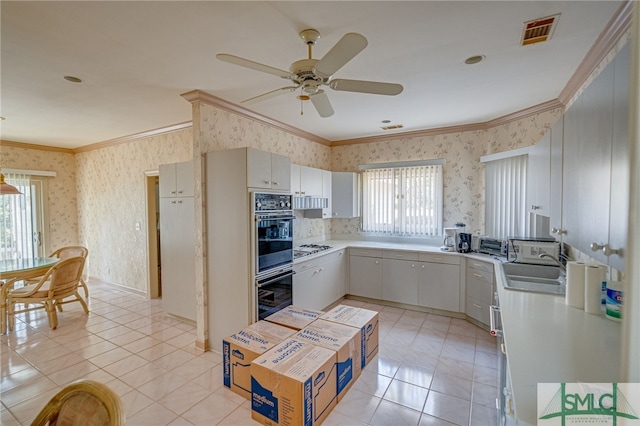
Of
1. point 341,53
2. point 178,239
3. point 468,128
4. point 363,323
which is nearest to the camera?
point 341,53

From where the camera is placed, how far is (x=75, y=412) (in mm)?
979

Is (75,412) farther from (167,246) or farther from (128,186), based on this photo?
(128,186)

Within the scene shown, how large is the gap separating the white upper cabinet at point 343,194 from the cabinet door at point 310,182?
461mm

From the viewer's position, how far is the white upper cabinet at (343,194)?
4.90m

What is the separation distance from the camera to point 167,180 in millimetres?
4004

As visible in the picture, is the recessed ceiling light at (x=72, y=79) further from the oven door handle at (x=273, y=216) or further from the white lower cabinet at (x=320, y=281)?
the white lower cabinet at (x=320, y=281)

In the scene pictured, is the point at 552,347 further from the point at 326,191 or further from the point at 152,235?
the point at 152,235

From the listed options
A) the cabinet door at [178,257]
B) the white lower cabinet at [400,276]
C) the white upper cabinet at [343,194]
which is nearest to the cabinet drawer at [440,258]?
the white lower cabinet at [400,276]

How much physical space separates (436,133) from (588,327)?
137 inches

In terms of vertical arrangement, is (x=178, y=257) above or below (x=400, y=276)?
above

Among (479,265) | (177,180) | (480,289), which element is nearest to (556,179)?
(479,265)

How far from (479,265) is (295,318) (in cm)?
249

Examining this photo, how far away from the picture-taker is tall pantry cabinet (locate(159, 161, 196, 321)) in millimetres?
3812

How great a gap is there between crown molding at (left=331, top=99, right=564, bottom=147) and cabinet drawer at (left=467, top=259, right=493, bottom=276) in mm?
1918
